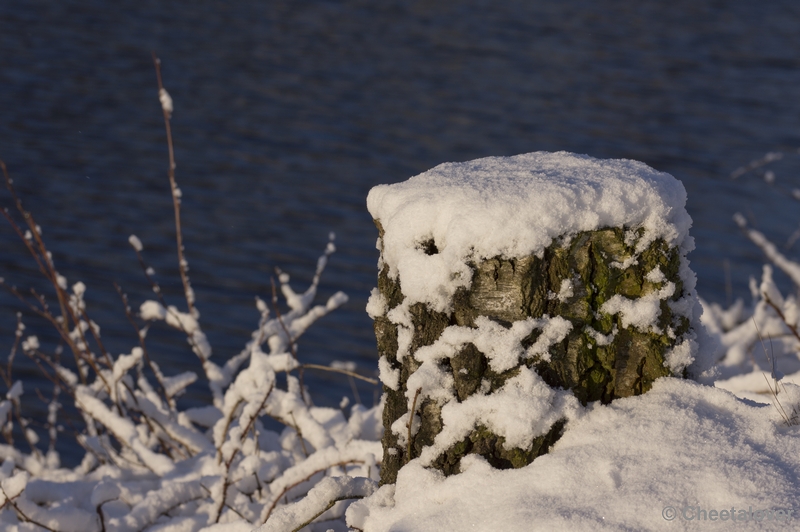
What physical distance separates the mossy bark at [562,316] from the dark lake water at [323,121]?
14.3ft

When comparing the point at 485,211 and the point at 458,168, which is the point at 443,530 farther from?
the point at 458,168

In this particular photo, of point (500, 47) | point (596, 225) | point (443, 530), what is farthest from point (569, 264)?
→ point (500, 47)

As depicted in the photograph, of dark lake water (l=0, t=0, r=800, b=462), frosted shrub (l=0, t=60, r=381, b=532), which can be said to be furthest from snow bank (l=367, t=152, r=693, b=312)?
dark lake water (l=0, t=0, r=800, b=462)

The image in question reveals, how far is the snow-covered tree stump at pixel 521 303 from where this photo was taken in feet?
6.49

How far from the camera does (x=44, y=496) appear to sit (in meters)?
3.07

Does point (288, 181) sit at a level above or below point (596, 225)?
below

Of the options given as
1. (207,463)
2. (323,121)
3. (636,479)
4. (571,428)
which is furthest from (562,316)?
(323,121)

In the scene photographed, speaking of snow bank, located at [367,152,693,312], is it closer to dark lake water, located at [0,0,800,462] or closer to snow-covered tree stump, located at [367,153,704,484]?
snow-covered tree stump, located at [367,153,704,484]

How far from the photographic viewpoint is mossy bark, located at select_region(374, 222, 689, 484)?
6.59 ft

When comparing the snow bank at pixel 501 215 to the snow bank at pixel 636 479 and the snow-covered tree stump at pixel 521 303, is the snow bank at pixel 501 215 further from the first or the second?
the snow bank at pixel 636 479

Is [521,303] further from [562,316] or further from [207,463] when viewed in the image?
[207,463]

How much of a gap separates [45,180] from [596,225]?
8.18 m

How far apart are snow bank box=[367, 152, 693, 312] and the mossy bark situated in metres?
0.04

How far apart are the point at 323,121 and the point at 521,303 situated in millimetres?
9623
